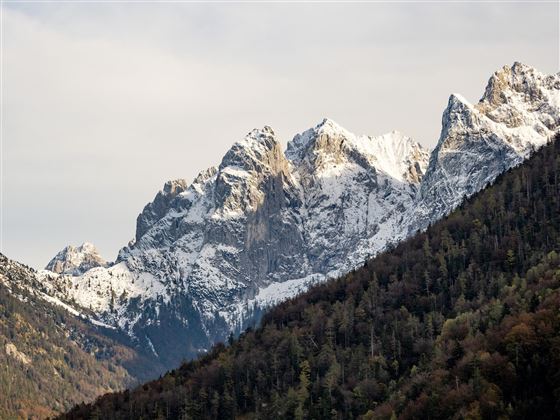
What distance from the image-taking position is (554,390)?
649ft

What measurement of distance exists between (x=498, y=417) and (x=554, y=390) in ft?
37.5

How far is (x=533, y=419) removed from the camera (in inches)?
7638

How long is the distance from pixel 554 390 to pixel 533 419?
7496 mm

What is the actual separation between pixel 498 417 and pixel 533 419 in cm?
623

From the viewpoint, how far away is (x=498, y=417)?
19650 centimetres
